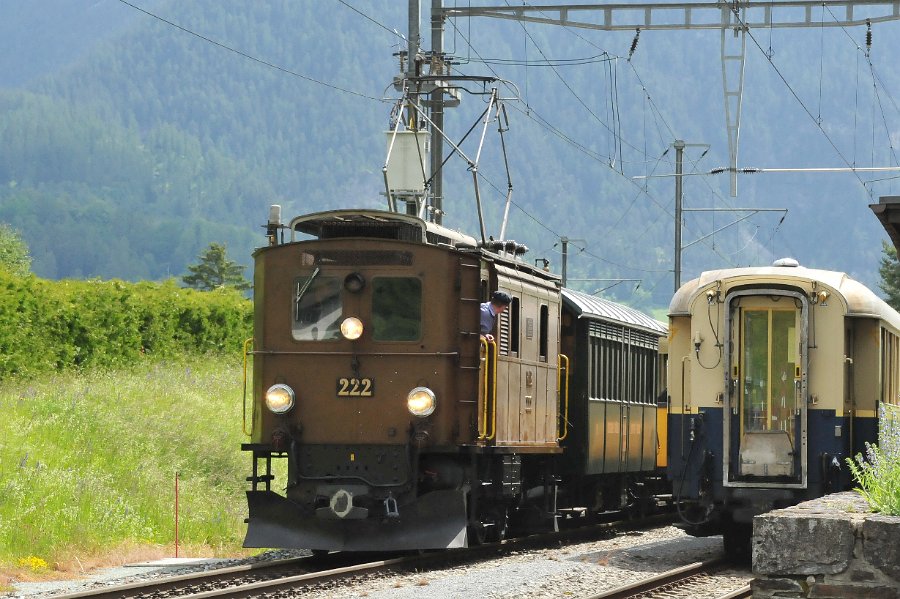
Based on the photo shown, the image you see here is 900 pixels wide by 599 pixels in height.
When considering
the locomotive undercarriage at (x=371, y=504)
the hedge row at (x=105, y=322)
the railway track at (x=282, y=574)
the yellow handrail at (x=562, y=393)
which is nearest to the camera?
the railway track at (x=282, y=574)

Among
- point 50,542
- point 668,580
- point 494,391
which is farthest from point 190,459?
point 668,580

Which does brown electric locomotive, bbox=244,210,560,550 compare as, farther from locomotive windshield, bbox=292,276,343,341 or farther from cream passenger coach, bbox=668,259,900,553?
cream passenger coach, bbox=668,259,900,553

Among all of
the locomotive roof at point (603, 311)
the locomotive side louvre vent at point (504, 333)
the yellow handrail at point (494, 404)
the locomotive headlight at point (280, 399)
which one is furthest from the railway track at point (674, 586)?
the locomotive roof at point (603, 311)

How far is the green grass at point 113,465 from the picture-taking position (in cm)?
1609

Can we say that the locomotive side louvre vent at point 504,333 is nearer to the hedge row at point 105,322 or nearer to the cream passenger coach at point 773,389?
the cream passenger coach at point 773,389

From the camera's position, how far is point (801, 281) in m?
15.4

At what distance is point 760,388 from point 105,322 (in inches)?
636

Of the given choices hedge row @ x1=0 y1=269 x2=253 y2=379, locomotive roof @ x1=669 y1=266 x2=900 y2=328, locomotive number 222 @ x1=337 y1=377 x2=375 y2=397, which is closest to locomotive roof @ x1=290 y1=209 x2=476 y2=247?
locomotive number 222 @ x1=337 y1=377 x2=375 y2=397

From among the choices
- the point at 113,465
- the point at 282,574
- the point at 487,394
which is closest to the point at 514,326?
the point at 487,394

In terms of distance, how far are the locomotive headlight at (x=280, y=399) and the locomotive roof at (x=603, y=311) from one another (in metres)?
5.64

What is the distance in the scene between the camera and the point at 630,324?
22.5 metres

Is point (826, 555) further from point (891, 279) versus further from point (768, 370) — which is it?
point (891, 279)

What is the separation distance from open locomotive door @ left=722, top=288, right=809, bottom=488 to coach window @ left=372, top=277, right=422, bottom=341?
328 cm

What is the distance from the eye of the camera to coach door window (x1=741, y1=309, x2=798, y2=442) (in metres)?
15.5
